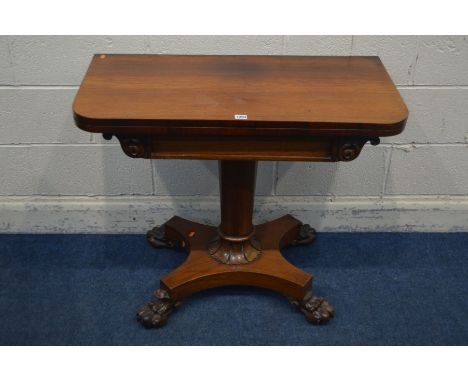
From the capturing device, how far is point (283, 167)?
7.71ft

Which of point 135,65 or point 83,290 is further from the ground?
point 135,65

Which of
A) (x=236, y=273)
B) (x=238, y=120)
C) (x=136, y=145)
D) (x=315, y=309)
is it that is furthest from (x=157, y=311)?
(x=238, y=120)

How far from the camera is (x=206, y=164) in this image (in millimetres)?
2344

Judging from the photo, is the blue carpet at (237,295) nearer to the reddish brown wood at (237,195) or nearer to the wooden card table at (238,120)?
the wooden card table at (238,120)

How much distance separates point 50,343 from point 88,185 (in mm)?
664

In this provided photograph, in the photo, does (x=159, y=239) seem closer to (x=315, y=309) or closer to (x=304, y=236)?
(x=304, y=236)

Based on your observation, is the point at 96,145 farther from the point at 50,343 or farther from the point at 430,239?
the point at 430,239

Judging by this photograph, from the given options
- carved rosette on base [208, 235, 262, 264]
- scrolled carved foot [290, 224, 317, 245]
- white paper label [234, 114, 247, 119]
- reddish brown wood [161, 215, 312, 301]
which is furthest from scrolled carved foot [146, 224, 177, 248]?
white paper label [234, 114, 247, 119]

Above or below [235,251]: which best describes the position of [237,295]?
below

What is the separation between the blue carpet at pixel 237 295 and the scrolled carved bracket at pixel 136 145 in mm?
679

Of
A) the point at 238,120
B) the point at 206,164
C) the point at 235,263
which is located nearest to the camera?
the point at 238,120

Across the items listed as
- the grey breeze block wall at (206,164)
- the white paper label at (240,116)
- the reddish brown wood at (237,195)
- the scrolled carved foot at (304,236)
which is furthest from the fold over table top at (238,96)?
the scrolled carved foot at (304,236)

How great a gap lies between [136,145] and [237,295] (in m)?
0.77
